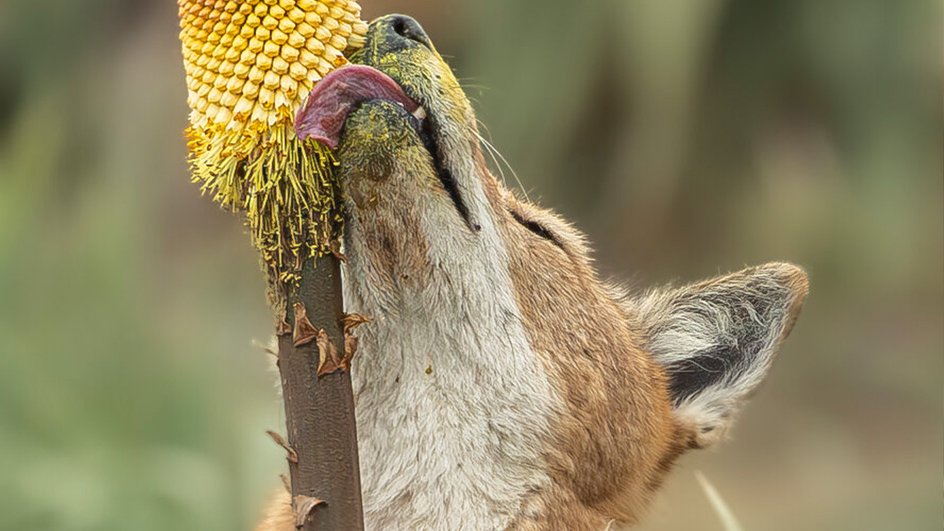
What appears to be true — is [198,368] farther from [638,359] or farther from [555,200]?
[555,200]

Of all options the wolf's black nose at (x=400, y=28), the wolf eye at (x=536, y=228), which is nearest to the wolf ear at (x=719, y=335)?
the wolf eye at (x=536, y=228)

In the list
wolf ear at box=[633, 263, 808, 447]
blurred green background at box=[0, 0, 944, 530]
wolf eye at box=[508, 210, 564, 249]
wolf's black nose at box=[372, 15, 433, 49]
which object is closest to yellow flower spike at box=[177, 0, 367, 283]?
wolf's black nose at box=[372, 15, 433, 49]

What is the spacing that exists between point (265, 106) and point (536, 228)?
1005 millimetres

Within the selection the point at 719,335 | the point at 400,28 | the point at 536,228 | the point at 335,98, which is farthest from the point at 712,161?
the point at 335,98

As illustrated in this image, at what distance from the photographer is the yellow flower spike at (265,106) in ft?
6.61

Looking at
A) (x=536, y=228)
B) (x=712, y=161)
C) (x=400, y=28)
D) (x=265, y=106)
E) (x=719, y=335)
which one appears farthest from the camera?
(x=712, y=161)

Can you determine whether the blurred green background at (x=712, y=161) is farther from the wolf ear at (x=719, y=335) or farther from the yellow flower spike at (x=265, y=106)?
the yellow flower spike at (x=265, y=106)

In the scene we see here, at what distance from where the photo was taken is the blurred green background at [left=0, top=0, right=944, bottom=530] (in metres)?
7.19

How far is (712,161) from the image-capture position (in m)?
7.77

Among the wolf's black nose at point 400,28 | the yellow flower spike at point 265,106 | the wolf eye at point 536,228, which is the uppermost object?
the wolf's black nose at point 400,28

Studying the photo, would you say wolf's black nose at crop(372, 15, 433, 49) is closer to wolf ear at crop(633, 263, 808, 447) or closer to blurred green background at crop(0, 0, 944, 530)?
wolf ear at crop(633, 263, 808, 447)

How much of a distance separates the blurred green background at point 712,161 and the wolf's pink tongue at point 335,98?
177 inches

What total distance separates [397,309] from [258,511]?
190 cm

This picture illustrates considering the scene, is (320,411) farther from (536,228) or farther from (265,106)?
(536,228)
